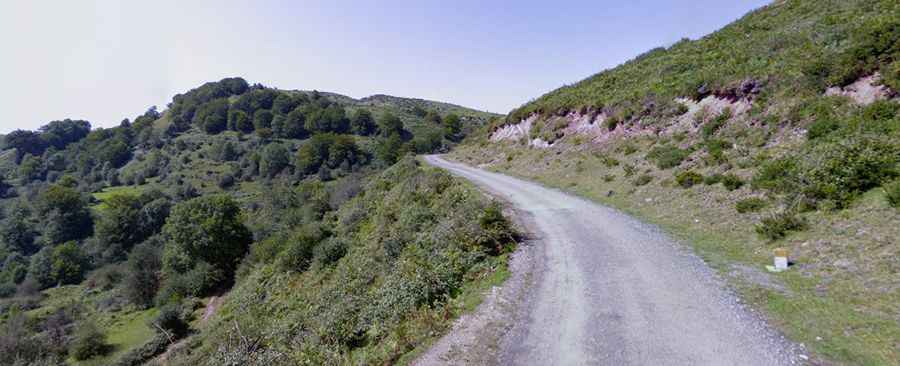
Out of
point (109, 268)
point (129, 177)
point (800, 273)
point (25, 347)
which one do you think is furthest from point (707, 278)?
point (129, 177)

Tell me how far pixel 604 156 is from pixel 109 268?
67.7 m

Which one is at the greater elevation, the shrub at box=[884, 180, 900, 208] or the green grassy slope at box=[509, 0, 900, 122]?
the green grassy slope at box=[509, 0, 900, 122]

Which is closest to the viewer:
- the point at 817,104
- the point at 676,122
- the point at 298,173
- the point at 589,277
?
the point at 589,277

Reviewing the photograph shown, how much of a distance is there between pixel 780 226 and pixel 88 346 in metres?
44.7

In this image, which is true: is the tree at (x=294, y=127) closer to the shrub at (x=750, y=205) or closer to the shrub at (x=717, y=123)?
the shrub at (x=717, y=123)

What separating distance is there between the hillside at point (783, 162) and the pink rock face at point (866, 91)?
0.05 metres

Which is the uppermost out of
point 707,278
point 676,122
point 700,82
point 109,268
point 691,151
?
point 700,82

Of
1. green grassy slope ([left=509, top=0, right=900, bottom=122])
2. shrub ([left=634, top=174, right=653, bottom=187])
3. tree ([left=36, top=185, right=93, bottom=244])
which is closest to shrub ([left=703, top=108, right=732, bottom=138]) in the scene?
green grassy slope ([left=509, top=0, right=900, bottom=122])

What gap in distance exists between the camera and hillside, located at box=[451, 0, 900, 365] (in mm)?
7586

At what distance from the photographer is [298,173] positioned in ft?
285

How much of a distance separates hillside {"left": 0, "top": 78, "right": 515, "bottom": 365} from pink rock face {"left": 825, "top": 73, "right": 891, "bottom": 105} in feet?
46.3

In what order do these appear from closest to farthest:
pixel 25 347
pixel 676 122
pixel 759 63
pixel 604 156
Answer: pixel 759 63 → pixel 676 122 → pixel 604 156 → pixel 25 347

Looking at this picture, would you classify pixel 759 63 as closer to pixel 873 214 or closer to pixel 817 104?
pixel 817 104

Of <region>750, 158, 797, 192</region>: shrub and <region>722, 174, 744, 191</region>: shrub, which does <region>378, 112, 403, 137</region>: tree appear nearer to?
<region>722, 174, 744, 191</region>: shrub
